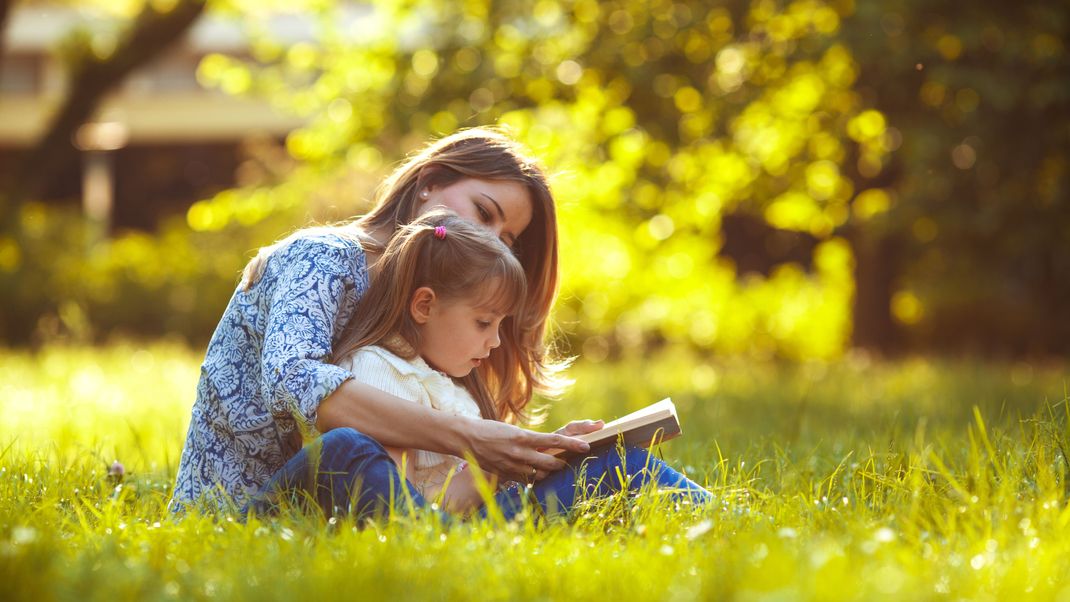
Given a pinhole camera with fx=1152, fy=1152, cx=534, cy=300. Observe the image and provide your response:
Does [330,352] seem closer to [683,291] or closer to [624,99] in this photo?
[624,99]

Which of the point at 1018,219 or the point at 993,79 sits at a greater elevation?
the point at 993,79

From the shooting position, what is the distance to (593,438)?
9.35 ft

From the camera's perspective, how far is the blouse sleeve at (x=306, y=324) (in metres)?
2.75

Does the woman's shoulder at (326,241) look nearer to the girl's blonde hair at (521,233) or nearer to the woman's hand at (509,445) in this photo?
the girl's blonde hair at (521,233)

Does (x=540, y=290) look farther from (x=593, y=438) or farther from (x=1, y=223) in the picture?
(x=1, y=223)

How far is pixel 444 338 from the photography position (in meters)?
3.19

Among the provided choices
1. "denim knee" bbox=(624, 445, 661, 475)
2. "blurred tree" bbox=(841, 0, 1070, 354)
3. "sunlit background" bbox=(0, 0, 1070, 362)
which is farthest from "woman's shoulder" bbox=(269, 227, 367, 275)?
"blurred tree" bbox=(841, 0, 1070, 354)

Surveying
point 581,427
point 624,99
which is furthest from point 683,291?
point 581,427

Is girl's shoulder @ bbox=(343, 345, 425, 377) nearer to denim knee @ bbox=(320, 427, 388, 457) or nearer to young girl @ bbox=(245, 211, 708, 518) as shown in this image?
young girl @ bbox=(245, 211, 708, 518)

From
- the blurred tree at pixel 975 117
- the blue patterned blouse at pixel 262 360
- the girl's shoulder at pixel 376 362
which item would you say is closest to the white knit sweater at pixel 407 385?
the girl's shoulder at pixel 376 362

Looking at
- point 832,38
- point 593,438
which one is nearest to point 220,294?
point 832,38

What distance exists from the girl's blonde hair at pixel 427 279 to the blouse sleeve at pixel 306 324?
0.23 feet

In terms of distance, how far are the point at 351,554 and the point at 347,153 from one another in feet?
27.4

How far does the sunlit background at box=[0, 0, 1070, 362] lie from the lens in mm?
8570
